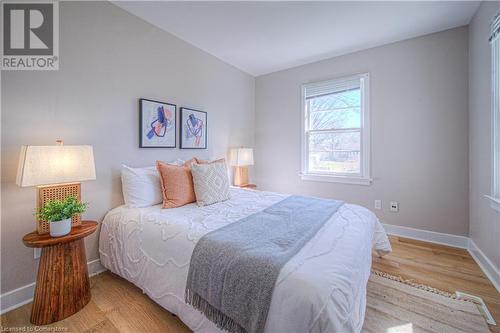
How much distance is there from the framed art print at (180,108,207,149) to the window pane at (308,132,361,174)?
175cm

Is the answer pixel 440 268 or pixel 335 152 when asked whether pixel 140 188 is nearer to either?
pixel 335 152

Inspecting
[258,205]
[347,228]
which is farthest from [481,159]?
[258,205]

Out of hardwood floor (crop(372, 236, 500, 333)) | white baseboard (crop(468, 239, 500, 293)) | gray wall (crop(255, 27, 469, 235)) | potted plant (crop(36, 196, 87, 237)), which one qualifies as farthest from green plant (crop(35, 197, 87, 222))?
white baseboard (crop(468, 239, 500, 293))

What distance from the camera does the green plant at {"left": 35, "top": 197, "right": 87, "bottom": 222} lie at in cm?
138

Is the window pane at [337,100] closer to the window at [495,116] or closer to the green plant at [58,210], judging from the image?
the window at [495,116]

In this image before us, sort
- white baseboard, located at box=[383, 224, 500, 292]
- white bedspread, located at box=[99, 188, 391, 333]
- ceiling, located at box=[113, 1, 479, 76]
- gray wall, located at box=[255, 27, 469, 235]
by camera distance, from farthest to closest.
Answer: gray wall, located at box=[255, 27, 469, 235], ceiling, located at box=[113, 1, 479, 76], white baseboard, located at box=[383, 224, 500, 292], white bedspread, located at box=[99, 188, 391, 333]

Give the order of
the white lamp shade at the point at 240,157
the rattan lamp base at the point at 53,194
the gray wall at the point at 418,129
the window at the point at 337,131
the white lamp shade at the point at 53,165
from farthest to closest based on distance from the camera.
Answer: the white lamp shade at the point at 240,157 → the window at the point at 337,131 → the gray wall at the point at 418,129 → the rattan lamp base at the point at 53,194 → the white lamp shade at the point at 53,165

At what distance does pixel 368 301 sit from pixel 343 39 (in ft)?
9.52

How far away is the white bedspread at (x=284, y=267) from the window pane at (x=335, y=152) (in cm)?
134

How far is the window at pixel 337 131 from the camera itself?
2.95 meters

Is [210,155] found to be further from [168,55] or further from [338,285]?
[338,285]

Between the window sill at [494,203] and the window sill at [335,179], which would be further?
the window sill at [335,179]

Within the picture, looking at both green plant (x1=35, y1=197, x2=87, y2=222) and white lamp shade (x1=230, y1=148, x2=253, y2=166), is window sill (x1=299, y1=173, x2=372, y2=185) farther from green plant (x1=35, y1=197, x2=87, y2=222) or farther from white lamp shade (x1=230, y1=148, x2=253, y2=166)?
green plant (x1=35, y1=197, x2=87, y2=222)

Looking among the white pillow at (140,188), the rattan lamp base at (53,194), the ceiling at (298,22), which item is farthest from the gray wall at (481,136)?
the rattan lamp base at (53,194)
